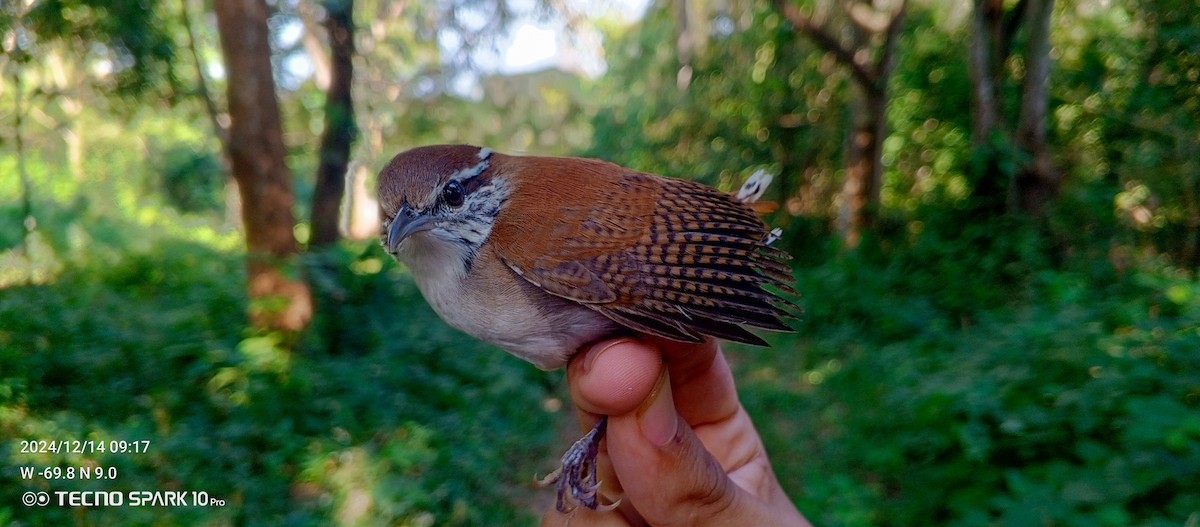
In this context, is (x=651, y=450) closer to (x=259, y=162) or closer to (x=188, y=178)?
(x=259, y=162)

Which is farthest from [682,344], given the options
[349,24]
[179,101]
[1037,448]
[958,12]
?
[958,12]

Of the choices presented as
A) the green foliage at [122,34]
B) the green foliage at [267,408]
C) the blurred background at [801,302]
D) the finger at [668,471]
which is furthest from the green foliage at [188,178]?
the finger at [668,471]

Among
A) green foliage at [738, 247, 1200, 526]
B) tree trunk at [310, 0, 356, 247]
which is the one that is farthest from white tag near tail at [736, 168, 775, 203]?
tree trunk at [310, 0, 356, 247]

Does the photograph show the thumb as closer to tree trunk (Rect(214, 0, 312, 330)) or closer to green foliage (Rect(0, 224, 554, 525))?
green foliage (Rect(0, 224, 554, 525))

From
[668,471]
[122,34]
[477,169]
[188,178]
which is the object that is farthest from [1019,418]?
[188,178]

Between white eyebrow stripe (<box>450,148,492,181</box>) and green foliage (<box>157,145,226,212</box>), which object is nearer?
white eyebrow stripe (<box>450,148,492,181</box>)

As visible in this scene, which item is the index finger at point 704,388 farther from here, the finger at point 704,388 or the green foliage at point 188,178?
the green foliage at point 188,178
